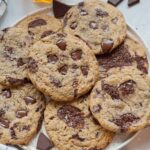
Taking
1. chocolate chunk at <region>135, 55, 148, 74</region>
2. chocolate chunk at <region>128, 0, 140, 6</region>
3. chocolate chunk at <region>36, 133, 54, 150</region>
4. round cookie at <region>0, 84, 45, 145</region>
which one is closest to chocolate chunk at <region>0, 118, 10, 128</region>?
round cookie at <region>0, 84, 45, 145</region>

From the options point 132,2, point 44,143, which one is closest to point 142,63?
point 132,2

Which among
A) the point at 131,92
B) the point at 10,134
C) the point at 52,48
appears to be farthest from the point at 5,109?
the point at 131,92

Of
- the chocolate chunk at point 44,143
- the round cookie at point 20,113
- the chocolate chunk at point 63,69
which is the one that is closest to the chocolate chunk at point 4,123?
the round cookie at point 20,113

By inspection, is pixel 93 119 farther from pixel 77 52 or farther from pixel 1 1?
pixel 1 1

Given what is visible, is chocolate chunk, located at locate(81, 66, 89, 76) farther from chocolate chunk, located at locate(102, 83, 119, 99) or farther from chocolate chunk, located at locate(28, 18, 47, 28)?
chocolate chunk, located at locate(28, 18, 47, 28)

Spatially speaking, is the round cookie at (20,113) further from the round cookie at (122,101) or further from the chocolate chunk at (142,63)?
the chocolate chunk at (142,63)

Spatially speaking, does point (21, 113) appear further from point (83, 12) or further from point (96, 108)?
point (83, 12)
